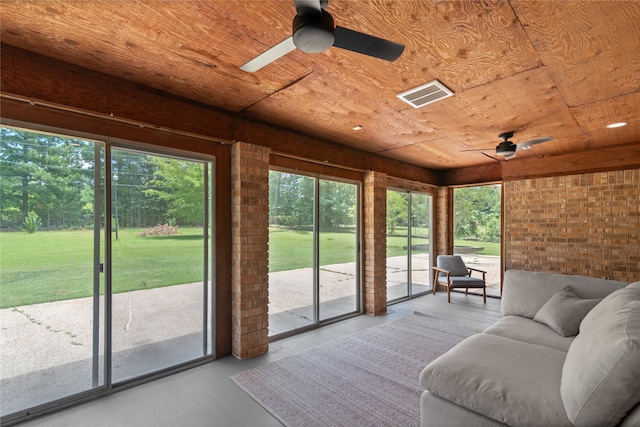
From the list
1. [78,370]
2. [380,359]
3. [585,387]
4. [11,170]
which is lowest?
[380,359]

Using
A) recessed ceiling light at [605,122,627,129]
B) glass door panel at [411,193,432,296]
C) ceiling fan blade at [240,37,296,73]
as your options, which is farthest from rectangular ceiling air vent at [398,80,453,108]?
glass door panel at [411,193,432,296]

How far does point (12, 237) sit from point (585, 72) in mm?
4361

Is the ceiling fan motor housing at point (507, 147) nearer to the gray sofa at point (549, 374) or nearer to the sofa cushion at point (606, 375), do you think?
the gray sofa at point (549, 374)

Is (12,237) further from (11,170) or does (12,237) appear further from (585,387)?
(585,387)

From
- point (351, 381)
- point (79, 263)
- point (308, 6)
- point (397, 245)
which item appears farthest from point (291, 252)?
point (308, 6)

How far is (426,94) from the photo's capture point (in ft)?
9.01

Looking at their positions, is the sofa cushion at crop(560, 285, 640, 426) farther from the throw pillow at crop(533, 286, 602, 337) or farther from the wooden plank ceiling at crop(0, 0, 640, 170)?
the wooden plank ceiling at crop(0, 0, 640, 170)

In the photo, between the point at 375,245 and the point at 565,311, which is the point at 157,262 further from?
the point at 565,311

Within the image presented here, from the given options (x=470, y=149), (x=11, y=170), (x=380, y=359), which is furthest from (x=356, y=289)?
(x=11, y=170)

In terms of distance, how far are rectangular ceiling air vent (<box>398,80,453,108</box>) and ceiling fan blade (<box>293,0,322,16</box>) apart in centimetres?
153

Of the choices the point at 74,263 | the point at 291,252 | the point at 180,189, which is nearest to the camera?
the point at 74,263

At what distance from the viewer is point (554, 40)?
76.3 inches

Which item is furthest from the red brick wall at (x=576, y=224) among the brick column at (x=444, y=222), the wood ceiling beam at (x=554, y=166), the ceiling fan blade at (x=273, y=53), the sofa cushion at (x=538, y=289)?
the ceiling fan blade at (x=273, y=53)

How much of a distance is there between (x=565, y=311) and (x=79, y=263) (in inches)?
159
